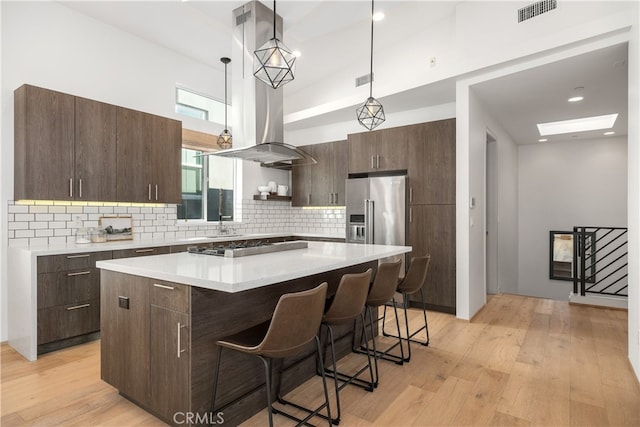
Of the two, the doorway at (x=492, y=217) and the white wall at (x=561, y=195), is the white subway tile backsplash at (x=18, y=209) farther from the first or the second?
the white wall at (x=561, y=195)

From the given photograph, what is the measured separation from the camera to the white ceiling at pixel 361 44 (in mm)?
3553

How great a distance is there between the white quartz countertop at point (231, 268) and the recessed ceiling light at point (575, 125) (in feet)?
17.7

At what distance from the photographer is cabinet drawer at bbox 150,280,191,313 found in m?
1.78

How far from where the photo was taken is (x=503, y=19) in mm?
3600

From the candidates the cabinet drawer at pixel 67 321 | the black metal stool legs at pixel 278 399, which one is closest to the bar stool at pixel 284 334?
the black metal stool legs at pixel 278 399

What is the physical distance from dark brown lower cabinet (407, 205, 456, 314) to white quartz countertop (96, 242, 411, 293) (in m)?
1.98

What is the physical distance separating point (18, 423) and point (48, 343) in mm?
1183

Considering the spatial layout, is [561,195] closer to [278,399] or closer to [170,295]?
[278,399]

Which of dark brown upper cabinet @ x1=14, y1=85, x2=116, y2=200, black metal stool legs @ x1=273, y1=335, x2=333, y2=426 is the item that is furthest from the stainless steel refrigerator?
dark brown upper cabinet @ x1=14, y1=85, x2=116, y2=200

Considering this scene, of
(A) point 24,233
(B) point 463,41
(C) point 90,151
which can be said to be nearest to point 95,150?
(C) point 90,151

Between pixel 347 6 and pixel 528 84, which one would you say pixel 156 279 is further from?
pixel 528 84

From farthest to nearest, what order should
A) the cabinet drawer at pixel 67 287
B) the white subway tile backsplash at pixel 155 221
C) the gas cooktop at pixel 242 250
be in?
the white subway tile backsplash at pixel 155 221 → the cabinet drawer at pixel 67 287 → the gas cooktop at pixel 242 250

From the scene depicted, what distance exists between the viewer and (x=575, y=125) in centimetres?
642

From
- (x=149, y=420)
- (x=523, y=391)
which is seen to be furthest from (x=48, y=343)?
(x=523, y=391)
